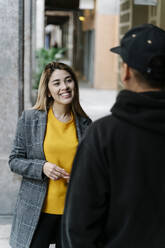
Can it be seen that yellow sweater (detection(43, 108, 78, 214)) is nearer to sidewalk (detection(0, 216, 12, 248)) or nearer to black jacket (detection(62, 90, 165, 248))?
black jacket (detection(62, 90, 165, 248))

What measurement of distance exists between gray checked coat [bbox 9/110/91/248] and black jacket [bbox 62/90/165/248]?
1006 mm

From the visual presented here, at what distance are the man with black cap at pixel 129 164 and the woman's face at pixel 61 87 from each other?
3.57 feet

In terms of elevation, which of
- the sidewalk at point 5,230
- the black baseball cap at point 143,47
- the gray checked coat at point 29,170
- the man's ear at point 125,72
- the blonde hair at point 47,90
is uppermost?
the black baseball cap at point 143,47

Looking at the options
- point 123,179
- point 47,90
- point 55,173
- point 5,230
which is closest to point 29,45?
point 5,230

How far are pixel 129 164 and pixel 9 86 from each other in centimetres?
332

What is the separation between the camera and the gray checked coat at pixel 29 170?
2545 mm

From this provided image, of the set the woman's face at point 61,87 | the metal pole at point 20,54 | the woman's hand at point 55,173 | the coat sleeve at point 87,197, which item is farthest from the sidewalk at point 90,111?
the coat sleeve at point 87,197

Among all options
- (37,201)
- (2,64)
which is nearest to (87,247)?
(37,201)

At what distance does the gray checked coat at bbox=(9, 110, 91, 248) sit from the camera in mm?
2545

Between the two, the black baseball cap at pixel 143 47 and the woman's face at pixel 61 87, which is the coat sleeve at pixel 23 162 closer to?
the woman's face at pixel 61 87

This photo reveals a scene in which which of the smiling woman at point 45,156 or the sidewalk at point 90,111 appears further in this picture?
the sidewalk at point 90,111

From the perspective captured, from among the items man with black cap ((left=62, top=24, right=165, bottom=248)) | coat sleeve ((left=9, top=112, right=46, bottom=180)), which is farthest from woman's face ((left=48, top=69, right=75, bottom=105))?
→ man with black cap ((left=62, top=24, right=165, bottom=248))

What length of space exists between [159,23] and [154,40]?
8.18 metres

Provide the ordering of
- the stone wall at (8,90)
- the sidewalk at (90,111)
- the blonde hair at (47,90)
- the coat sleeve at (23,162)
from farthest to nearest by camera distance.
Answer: the stone wall at (8,90), the sidewalk at (90,111), the blonde hair at (47,90), the coat sleeve at (23,162)
